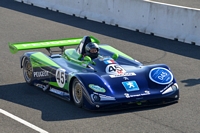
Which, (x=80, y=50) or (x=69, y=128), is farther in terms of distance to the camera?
(x=80, y=50)

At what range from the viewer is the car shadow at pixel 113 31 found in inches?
687

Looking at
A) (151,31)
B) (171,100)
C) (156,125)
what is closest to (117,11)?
(151,31)

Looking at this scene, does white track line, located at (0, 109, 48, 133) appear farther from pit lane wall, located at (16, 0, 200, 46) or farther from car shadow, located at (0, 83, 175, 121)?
pit lane wall, located at (16, 0, 200, 46)

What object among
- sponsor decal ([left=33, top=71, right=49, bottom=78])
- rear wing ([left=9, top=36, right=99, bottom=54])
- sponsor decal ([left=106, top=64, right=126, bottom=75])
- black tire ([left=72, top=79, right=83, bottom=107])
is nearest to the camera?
black tire ([left=72, top=79, right=83, bottom=107])

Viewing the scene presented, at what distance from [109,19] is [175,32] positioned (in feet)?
11.3

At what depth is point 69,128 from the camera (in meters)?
10.5

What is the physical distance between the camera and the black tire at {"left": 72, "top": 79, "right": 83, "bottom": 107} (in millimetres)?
11656

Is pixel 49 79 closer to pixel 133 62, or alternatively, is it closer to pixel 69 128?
pixel 133 62

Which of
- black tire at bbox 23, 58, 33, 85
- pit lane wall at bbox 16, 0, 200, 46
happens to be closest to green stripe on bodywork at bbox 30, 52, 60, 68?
black tire at bbox 23, 58, 33, 85

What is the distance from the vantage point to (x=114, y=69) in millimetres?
12109

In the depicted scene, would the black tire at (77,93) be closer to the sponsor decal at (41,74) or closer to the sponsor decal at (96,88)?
the sponsor decal at (96,88)

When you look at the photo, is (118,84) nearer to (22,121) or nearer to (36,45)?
(22,121)

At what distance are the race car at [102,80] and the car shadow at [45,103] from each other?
0.12 metres

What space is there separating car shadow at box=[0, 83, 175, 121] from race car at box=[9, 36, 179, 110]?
12 cm
